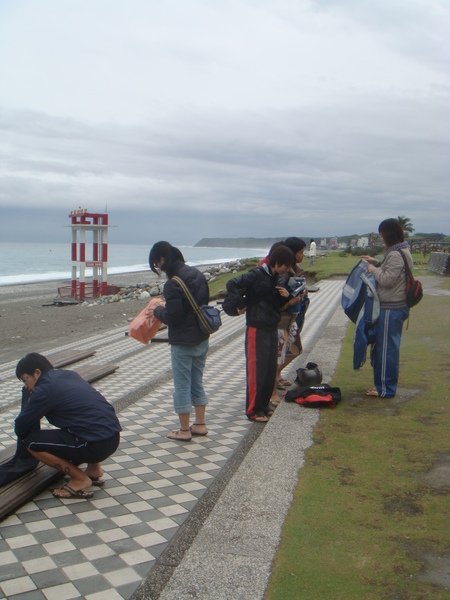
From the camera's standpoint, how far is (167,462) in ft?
17.1

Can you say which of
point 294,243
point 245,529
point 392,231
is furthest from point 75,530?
point 392,231

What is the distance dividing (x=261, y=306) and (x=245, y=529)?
266 cm

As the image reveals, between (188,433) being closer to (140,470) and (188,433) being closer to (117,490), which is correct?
(140,470)

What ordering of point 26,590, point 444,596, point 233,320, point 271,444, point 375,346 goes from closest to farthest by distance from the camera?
point 444,596 → point 26,590 → point 271,444 → point 375,346 → point 233,320

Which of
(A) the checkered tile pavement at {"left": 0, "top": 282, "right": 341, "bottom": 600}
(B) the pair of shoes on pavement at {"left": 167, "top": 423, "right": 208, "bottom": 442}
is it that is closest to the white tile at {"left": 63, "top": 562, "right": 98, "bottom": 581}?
(A) the checkered tile pavement at {"left": 0, "top": 282, "right": 341, "bottom": 600}

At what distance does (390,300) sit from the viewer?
20.8 feet

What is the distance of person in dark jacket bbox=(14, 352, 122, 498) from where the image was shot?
4.29 metres

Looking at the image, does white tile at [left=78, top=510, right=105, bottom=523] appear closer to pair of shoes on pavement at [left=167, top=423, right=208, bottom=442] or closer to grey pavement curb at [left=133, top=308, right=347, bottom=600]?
grey pavement curb at [left=133, top=308, right=347, bottom=600]

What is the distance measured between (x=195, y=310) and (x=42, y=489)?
6.17ft

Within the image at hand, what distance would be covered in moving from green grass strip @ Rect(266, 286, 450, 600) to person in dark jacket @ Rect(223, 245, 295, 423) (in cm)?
80

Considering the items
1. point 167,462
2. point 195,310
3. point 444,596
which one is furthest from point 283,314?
point 444,596

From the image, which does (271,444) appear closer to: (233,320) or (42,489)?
(42,489)

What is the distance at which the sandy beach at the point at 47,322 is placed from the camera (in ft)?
54.1

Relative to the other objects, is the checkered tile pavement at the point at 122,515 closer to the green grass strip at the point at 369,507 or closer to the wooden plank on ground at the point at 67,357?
the green grass strip at the point at 369,507
